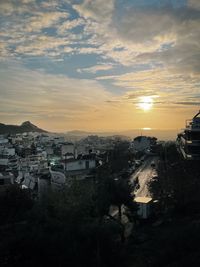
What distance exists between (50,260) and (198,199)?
15247 millimetres

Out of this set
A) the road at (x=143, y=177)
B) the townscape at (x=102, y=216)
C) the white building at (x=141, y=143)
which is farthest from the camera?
the white building at (x=141, y=143)

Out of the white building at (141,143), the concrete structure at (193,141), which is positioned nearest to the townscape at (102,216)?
the concrete structure at (193,141)

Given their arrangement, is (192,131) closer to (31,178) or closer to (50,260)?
(31,178)

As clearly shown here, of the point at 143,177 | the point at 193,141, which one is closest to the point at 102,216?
the point at 193,141

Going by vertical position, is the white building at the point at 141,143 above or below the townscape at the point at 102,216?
above

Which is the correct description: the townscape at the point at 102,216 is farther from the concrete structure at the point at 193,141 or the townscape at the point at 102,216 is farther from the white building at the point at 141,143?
the white building at the point at 141,143

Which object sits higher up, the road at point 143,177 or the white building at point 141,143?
the white building at point 141,143

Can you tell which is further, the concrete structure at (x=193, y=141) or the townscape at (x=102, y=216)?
the concrete structure at (x=193, y=141)

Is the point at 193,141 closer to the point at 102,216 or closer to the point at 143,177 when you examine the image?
the point at 143,177

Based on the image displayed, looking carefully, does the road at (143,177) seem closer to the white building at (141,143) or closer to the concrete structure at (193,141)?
the concrete structure at (193,141)

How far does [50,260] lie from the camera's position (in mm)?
16266

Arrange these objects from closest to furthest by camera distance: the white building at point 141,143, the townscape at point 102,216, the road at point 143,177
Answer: the townscape at point 102,216, the road at point 143,177, the white building at point 141,143

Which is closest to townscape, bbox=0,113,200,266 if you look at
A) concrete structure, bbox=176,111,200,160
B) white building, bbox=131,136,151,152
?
concrete structure, bbox=176,111,200,160

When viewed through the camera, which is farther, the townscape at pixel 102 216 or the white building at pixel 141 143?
the white building at pixel 141 143
